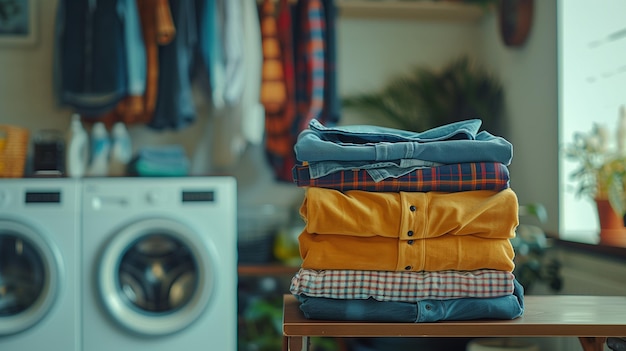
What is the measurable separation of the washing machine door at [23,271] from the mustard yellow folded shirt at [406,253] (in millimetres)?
1922

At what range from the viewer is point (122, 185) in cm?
283

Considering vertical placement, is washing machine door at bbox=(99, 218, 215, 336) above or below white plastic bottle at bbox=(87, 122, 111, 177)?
below

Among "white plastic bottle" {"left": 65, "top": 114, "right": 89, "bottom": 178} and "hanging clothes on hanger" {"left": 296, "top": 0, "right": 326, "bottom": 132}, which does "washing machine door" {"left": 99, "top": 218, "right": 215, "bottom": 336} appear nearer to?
"white plastic bottle" {"left": 65, "top": 114, "right": 89, "bottom": 178}

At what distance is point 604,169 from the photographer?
93.9 inches

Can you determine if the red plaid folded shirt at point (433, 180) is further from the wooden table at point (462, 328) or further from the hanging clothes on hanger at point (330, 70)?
the hanging clothes on hanger at point (330, 70)

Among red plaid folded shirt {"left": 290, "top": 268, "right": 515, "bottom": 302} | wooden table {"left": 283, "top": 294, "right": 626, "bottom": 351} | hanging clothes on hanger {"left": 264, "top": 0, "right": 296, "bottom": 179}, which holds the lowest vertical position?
wooden table {"left": 283, "top": 294, "right": 626, "bottom": 351}

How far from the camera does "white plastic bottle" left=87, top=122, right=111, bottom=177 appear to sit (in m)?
3.14

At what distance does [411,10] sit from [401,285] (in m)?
2.67

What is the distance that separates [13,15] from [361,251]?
116 inches

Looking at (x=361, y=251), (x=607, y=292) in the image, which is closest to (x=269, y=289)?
(x=607, y=292)

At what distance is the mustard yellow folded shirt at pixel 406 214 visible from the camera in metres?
1.12

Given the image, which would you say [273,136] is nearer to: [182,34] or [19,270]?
[182,34]

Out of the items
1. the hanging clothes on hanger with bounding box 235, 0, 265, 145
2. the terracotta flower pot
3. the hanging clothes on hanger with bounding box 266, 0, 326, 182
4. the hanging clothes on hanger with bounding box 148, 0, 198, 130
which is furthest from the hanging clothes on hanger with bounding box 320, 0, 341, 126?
the terracotta flower pot

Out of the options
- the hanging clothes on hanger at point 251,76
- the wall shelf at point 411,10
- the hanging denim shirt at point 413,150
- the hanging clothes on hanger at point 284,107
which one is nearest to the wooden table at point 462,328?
the hanging denim shirt at point 413,150
